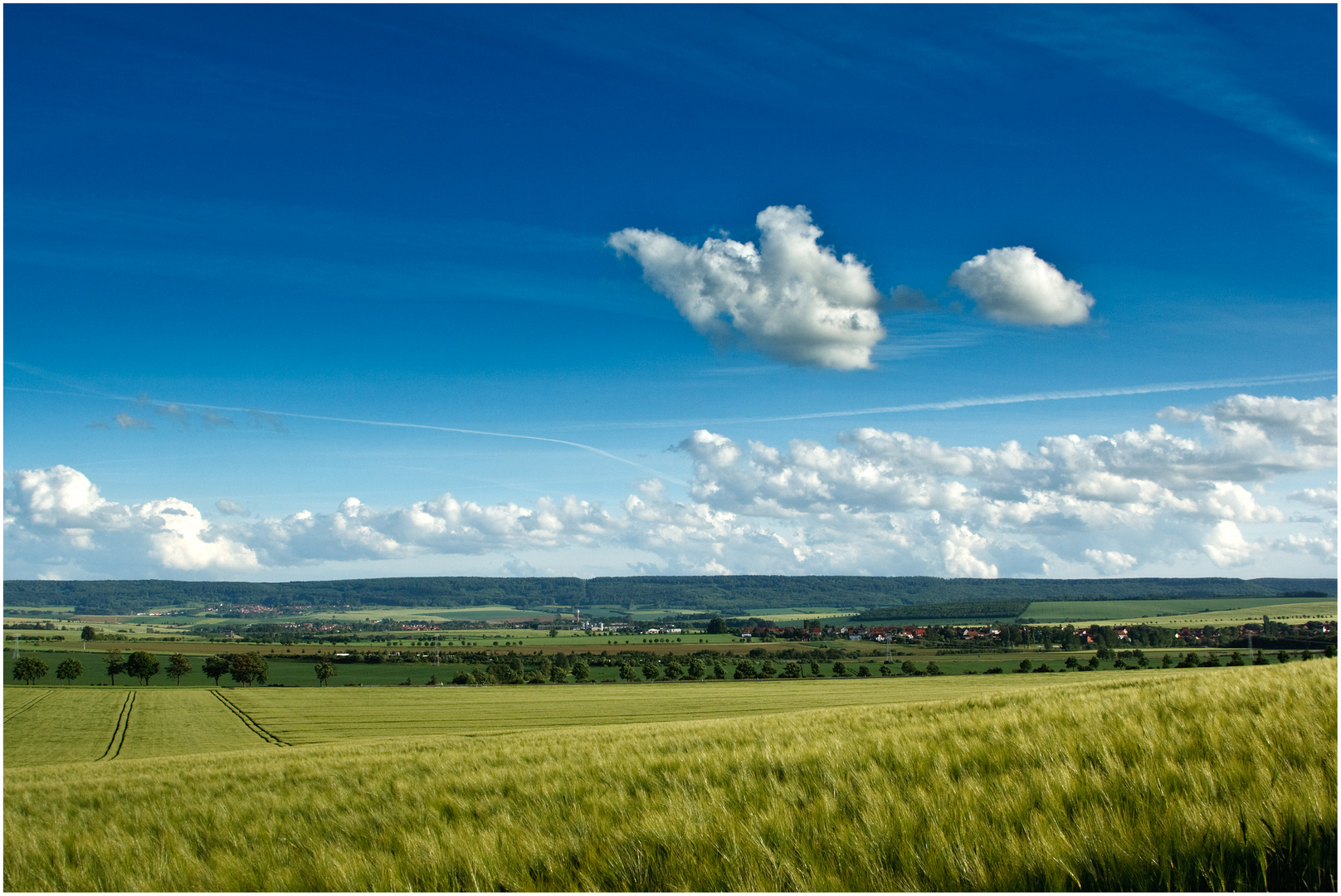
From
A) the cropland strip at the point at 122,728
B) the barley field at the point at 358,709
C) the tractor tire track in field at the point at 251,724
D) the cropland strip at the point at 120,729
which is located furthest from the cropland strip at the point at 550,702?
the cropland strip at the point at 122,728

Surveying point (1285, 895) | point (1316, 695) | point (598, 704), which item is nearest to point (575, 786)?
point (1285, 895)

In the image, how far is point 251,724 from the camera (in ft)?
218

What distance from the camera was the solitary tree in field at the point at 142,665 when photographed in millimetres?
114812

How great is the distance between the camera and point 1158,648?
412 ft

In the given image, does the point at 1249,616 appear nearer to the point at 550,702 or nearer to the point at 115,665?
the point at 550,702

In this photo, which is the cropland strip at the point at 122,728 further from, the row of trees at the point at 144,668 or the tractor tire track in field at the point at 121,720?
the row of trees at the point at 144,668

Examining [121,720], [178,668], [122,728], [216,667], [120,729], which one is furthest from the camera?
[216,667]

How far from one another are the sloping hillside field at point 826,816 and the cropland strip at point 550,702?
38.6 m

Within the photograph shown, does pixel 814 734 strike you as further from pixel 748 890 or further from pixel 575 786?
pixel 748 890

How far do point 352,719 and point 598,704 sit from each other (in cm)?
2192

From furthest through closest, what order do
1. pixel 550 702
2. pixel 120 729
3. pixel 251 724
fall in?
pixel 550 702 → pixel 251 724 → pixel 120 729

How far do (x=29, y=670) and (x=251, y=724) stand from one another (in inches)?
2679

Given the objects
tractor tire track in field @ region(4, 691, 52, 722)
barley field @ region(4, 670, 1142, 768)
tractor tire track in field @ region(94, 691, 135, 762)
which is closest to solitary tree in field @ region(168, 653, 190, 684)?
barley field @ region(4, 670, 1142, 768)

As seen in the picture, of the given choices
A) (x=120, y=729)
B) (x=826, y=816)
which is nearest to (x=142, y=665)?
(x=120, y=729)
